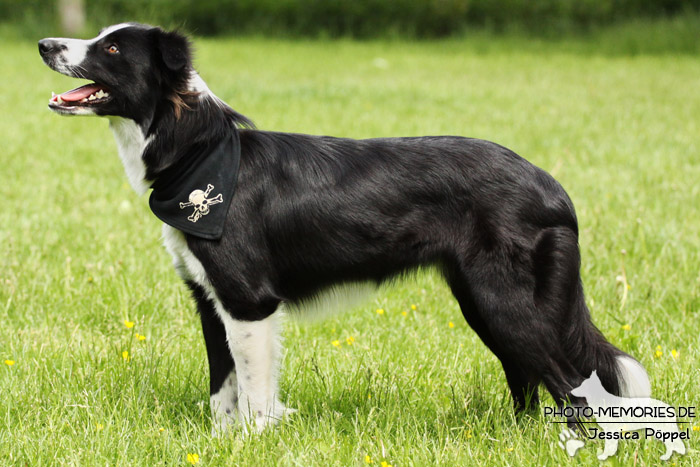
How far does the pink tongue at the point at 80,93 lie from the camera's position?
9.07ft

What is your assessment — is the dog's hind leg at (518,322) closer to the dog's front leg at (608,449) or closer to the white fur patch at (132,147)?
the dog's front leg at (608,449)

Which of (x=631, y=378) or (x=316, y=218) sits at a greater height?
(x=316, y=218)

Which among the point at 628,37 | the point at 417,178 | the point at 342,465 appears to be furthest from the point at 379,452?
the point at 628,37

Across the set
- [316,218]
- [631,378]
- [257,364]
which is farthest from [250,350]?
[631,378]

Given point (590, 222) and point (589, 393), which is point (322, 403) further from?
point (590, 222)

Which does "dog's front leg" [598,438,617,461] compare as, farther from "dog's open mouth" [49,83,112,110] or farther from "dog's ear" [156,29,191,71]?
"dog's open mouth" [49,83,112,110]

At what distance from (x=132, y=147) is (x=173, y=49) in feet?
1.28

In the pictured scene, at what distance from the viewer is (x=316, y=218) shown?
2799 millimetres

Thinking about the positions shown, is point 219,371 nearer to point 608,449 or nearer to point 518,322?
point 518,322

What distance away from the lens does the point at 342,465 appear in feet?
8.50

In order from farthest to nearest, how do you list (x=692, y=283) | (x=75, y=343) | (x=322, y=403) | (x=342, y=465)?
(x=692, y=283), (x=75, y=343), (x=322, y=403), (x=342, y=465)

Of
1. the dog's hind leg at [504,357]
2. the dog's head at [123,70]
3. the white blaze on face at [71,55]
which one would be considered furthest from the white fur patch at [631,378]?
the white blaze on face at [71,55]

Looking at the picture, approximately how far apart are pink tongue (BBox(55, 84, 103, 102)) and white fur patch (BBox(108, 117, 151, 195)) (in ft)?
0.38

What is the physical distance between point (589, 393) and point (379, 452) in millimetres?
780
